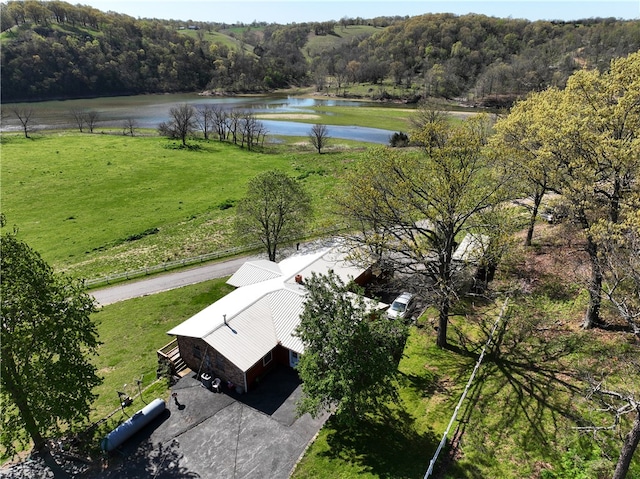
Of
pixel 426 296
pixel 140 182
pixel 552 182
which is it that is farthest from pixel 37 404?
pixel 140 182

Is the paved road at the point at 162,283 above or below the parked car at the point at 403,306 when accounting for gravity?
below

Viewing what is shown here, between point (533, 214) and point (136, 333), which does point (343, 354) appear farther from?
point (533, 214)

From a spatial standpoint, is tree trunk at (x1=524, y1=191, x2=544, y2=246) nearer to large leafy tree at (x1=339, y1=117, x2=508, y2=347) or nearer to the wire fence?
large leafy tree at (x1=339, y1=117, x2=508, y2=347)

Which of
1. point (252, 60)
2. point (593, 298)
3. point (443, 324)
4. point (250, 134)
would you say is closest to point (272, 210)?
point (443, 324)

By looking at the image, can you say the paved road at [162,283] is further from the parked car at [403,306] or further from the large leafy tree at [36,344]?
the large leafy tree at [36,344]

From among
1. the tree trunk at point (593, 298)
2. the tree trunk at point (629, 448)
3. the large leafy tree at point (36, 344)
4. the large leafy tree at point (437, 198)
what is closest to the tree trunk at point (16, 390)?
the large leafy tree at point (36, 344)
